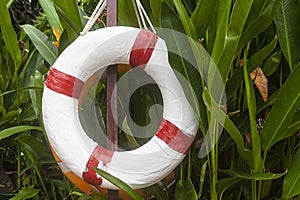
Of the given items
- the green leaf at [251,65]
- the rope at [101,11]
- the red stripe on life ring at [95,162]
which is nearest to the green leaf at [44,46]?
the rope at [101,11]

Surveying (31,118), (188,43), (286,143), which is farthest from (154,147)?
(31,118)

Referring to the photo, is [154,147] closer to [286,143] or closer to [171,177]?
[171,177]

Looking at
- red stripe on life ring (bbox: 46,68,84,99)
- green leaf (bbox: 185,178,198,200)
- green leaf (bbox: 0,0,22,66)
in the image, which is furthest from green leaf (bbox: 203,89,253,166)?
green leaf (bbox: 0,0,22,66)

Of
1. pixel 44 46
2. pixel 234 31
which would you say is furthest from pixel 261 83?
pixel 44 46

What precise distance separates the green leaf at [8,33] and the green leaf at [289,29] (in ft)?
2.28

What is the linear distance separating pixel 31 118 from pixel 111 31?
516mm

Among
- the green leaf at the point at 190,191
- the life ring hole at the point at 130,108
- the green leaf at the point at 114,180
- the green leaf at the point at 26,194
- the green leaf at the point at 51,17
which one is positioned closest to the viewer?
the green leaf at the point at 114,180

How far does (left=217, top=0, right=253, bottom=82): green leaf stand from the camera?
819 millimetres

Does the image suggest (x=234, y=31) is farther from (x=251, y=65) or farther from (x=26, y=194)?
(x=26, y=194)

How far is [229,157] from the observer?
41.9 inches

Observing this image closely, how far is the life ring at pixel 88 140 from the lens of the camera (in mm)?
875

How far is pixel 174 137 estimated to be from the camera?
34.9 inches

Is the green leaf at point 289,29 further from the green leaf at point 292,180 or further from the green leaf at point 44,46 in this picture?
the green leaf at point 44,46

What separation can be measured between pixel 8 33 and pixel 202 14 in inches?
23.2
